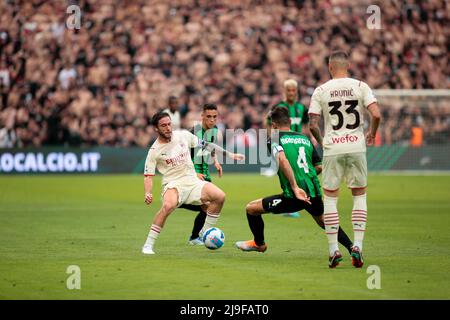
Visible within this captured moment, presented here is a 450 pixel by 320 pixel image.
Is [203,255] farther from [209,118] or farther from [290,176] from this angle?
[209,118]

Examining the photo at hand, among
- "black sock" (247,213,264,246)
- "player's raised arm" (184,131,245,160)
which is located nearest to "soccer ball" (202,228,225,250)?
"black sock" (247,213,264,246)

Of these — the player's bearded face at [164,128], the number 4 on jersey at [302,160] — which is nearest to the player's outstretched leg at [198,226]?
the player's bearded face at [164,128]

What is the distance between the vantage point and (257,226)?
11.1 metres

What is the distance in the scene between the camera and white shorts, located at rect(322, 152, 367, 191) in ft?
32.9

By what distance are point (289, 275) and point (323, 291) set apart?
1.07m

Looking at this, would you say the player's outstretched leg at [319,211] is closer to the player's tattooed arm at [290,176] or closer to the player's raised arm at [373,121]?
the player's tattooed arm at [290,176]

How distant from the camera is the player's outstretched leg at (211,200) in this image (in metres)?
11.8

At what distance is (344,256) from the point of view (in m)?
11.1

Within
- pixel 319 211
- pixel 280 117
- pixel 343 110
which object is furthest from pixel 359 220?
pixel 280 117

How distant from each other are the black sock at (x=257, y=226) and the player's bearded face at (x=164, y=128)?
1538 mm

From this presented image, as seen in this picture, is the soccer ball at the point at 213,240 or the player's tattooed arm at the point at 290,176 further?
the soccer ball at the point at 213,240

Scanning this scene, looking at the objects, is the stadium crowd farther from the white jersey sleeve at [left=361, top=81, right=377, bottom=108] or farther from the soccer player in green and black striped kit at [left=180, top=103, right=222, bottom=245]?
the white jersey sleeve at [left=361, top=81, right=377, bottom=108]
